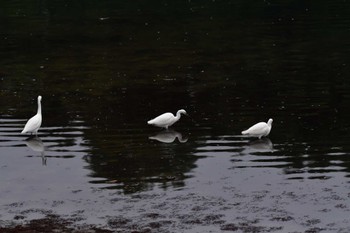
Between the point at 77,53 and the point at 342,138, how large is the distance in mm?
26376

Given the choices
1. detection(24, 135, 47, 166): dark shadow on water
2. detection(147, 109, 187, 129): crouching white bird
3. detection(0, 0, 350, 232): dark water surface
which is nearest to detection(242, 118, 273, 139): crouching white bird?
detection(0, 0, 350, 232): dark water surface

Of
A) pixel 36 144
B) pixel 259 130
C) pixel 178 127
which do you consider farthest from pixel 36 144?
pixel 259 130

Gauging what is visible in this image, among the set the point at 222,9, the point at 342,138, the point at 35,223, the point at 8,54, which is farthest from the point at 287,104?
the point at 222,9

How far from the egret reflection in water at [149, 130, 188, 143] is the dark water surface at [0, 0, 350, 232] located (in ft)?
0.27

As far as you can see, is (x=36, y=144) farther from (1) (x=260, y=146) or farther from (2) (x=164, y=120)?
(1) (x=260, y=146)

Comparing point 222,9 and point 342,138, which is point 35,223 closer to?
point 342,138

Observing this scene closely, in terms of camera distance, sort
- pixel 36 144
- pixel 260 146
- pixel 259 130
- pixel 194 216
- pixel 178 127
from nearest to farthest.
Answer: pixel 194 216 < pixel 260 146 < pixel 259 130 < pixel 36 144 < pixel 178 127

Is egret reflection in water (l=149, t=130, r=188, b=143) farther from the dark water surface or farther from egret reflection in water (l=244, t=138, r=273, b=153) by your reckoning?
egret reflection in water (l=244, t=138, r=273, b=153)

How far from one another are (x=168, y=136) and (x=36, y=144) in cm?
534

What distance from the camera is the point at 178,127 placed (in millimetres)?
37031

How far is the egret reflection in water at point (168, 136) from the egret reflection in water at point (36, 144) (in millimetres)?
4411

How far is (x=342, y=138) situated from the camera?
1341 inches

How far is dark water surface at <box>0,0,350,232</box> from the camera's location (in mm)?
26406

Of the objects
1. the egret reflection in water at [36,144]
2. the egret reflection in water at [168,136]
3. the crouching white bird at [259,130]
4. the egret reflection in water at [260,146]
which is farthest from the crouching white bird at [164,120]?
the egret reflection in water at [36,144]
